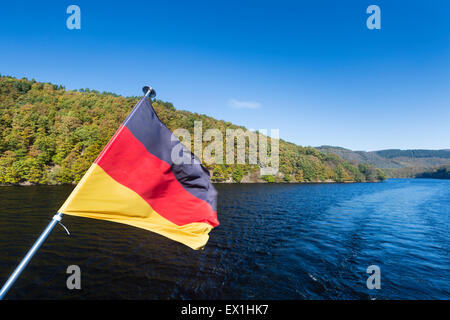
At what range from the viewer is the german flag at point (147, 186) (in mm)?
4078

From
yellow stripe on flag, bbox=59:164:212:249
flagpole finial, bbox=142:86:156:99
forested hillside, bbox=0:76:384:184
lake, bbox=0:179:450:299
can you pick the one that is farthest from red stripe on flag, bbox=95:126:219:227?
forested hillside, bbox=0:76:384:184

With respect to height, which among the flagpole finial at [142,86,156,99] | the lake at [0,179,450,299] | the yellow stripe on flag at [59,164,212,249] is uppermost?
the flagpole finial at [142,86,156,99]

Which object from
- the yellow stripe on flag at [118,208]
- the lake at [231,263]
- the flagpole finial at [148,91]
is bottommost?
the lake at [231,263]

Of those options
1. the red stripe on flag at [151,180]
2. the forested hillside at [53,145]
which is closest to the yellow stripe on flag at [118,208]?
the red stripe on flag at [151,180]

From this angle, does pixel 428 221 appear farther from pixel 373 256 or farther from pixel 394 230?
pixel 373 256

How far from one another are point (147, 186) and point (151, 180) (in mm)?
167

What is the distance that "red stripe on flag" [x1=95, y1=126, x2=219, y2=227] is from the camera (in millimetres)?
4246

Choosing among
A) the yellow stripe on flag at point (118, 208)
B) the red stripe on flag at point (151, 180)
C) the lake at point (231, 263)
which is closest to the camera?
the yellow stripe on flag at point (118, 208)

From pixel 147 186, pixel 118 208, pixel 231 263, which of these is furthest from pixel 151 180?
pixel 231 263

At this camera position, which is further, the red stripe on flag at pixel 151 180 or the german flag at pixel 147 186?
the red stripe on flag at pixel 151 180

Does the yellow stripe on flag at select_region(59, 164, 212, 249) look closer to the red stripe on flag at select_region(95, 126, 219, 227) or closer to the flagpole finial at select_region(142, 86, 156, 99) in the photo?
the red stripe on flag at select_region(95, 126, 219, 227)

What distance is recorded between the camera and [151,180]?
16.2 feet

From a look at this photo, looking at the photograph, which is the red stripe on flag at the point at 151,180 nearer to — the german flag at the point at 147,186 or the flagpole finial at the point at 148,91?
the german flag at the point at 147,186
